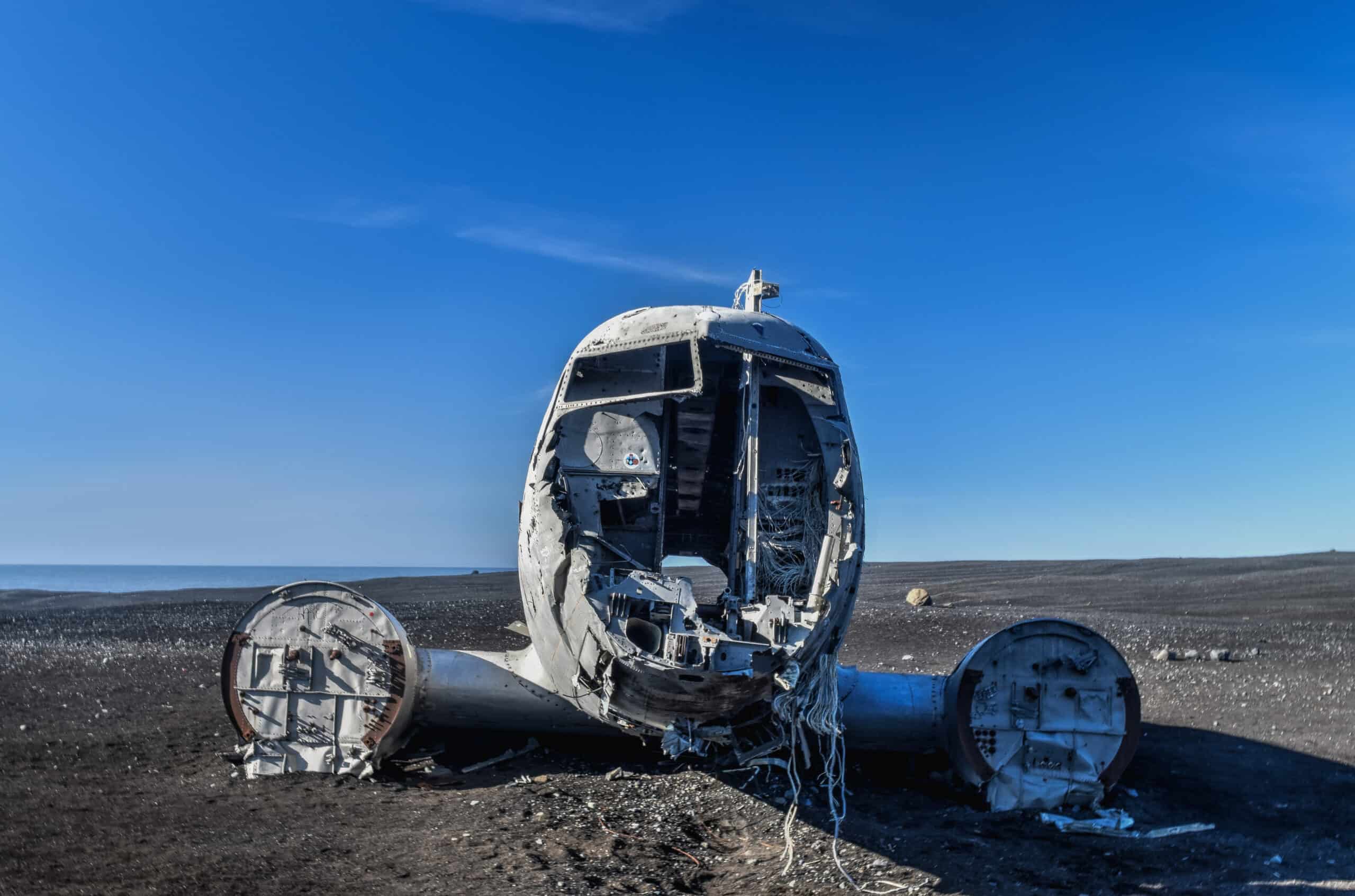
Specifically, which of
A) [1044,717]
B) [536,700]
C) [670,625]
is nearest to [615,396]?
[670,625]

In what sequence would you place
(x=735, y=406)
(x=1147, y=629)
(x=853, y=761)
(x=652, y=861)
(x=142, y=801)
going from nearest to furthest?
(x=652, y=861)
(x=142, y=801)
(x=853, y=761)
(x=735, y=406)
(x=1147, y=629)

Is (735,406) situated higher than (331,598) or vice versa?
(735,406)

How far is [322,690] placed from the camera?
28.5 ft

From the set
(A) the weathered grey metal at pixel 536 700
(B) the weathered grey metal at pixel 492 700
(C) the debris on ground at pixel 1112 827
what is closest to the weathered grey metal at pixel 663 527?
(B) the weathered grey metal at pixel 492 700

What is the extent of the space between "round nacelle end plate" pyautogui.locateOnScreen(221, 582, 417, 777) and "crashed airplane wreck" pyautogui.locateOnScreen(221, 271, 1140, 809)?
17mm

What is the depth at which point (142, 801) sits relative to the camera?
7832mm

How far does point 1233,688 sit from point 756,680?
10.2 metres

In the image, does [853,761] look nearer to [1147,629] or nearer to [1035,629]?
[1035,629]

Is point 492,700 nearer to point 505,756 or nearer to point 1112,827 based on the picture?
point 505,756

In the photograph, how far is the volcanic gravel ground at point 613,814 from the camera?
6.33 m

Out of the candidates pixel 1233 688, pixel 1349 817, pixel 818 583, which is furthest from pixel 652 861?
pixel 1233 688

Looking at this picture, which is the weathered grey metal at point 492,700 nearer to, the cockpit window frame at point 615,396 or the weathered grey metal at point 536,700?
the weathered grey metal at point 536,700

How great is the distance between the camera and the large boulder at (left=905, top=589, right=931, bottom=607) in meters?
26.4

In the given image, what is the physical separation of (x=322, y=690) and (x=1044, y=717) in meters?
6.47
